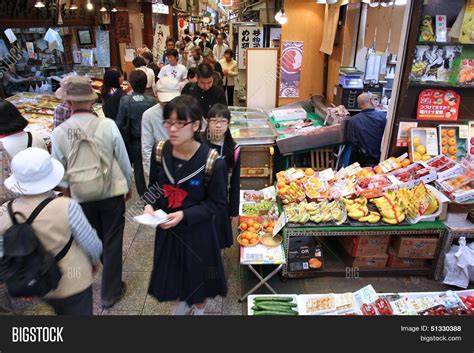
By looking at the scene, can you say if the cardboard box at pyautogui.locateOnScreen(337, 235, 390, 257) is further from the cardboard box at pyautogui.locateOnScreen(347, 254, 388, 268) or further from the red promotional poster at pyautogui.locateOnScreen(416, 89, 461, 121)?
the red promotional poster at pyautogui.locateOnScreen(416, 89, 461, 121)

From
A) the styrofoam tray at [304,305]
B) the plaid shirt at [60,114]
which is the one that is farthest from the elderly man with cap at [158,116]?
the styrofoam tray at [304,305]

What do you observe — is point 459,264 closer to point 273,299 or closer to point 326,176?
point 326,176

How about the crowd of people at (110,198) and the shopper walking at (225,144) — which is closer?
the crowd of people at (110,198)

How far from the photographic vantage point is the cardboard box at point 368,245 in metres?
4.32

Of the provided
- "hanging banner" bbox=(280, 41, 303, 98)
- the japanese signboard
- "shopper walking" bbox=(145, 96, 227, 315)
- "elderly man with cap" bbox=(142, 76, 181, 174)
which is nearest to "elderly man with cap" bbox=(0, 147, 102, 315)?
"shopper walking" bbox=(145, 96, 227, 315)

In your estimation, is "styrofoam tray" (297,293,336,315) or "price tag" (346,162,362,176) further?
"price tag" (346,162,362,176)

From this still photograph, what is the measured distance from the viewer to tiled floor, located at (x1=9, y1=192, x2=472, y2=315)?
150 inches

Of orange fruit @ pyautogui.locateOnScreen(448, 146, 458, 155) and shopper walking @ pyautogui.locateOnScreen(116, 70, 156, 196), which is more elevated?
shopper walking @ pyautogui.locateOnScreen(116, 70, 156, 196)

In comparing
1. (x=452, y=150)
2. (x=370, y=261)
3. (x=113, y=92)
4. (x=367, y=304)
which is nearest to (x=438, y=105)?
(x=452, y=150)

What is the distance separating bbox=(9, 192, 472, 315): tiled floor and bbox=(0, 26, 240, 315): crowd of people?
0.18 m

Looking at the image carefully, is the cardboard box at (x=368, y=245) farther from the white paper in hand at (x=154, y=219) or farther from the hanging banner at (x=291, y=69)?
the hanging banner at (x=291, y=69)

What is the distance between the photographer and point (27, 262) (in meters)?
2.23
